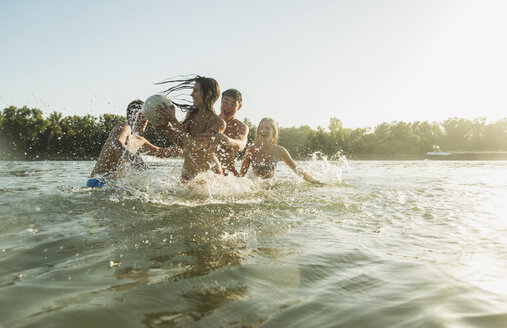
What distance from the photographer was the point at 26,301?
1985 millimetres

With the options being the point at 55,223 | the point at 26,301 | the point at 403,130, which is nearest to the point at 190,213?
the point at 55,223

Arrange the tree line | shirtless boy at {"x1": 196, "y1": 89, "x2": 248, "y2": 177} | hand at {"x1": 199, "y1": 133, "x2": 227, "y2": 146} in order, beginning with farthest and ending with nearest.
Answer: the tree line → shirtless boy at {"x1": 196, "y1": 89, "x2": 248, "y2": 177} → hand at {"x1": 199, "y1": 133, "x2": 227, "y2": 146}

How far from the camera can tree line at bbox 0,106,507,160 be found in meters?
62.1

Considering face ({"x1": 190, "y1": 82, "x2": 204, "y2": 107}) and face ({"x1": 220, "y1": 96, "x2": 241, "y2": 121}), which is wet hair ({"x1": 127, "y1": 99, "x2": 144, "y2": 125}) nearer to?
face ({"x1": 190, "y1": 82, "x2": 204, "y2": 107})

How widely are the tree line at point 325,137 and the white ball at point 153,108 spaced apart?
183ft

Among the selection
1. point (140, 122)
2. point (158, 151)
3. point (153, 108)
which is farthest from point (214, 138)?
point (158, 151)

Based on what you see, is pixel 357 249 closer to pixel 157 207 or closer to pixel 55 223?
pixel 157 207

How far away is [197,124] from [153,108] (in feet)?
2.73

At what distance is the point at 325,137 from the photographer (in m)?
103

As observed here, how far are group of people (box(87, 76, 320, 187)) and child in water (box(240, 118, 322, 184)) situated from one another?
3.79ft

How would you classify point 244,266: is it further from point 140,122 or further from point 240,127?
point 240,127

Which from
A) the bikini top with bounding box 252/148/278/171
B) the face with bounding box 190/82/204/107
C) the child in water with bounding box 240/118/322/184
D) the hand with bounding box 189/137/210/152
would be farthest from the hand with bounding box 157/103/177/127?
the bikini top with bounding box 252/148/278/171

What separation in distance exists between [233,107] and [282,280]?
5.78 metres

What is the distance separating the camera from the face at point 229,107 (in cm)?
770
